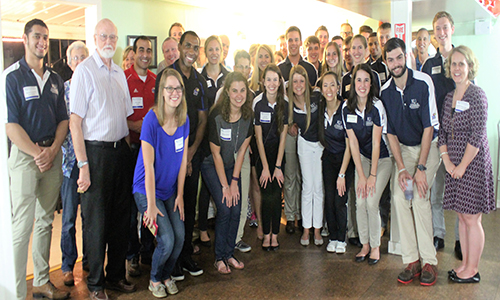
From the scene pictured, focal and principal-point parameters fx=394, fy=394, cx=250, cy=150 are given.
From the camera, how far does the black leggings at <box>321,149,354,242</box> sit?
3.66 meters

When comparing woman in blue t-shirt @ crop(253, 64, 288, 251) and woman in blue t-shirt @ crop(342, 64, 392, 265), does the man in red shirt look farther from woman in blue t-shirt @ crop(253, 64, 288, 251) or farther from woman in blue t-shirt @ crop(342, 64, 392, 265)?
woman in blue t-shirt @ crop(342, 64, 392, 265)

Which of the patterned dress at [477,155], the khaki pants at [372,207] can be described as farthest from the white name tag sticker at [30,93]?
the patterned dress at [477,155]

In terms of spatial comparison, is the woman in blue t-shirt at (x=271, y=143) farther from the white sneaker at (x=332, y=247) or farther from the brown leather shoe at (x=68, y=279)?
the brown leather shoe at (x=68, y=279)

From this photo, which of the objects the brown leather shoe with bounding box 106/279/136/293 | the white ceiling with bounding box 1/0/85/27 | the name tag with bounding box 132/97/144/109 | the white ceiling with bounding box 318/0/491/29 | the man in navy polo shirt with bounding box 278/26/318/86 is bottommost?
the brown leather shoe with bounding box 106/279/136/293

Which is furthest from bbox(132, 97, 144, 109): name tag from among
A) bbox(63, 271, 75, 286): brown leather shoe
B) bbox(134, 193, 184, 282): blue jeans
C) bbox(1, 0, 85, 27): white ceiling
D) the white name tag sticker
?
bbox(1, 0, 85, 27): white ceiling

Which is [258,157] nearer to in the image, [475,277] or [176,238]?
[176,238]

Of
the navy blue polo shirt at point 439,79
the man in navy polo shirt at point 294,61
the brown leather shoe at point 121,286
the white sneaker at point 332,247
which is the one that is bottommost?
the brown leather shoe at point 121,286

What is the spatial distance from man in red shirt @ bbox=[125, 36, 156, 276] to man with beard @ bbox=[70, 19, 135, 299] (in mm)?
404

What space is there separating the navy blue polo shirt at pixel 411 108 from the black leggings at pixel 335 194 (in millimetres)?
571

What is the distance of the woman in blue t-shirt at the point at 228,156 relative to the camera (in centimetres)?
326

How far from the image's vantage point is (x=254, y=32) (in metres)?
8.89

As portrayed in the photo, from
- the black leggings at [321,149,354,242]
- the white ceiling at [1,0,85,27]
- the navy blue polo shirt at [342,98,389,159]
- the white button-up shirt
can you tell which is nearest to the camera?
the white button-up shirt

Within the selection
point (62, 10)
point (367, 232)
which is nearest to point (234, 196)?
point (367, 232)

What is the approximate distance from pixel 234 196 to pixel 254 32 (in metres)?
6.35
